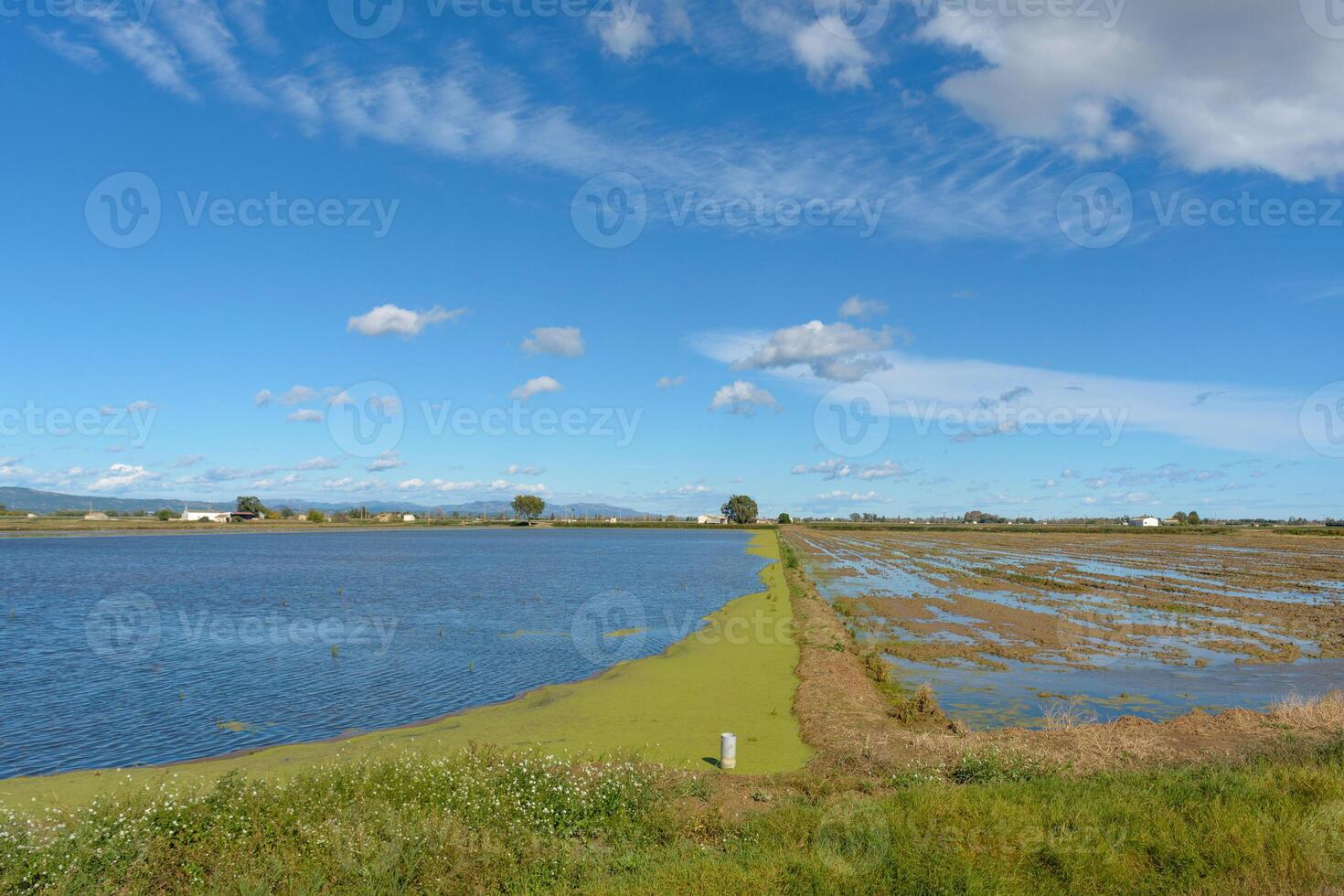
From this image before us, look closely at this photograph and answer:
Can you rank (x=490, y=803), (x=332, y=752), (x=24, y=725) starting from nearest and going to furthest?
(x=490, y=803), (x=332, y=752), (x=24, y=725)

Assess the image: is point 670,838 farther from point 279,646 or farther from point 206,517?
point 206,517

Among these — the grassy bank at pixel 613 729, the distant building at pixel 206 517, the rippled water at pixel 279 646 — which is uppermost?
the distant building at pixel 206 517

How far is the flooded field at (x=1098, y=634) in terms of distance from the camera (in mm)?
19703

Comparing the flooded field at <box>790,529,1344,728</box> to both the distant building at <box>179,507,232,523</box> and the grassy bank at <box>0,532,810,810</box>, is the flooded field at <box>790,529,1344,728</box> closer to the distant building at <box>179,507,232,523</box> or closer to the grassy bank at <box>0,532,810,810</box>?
the grassy bank at <box>0,532,810,810</box>

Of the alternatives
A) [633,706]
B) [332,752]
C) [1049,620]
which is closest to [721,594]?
[1049,620]

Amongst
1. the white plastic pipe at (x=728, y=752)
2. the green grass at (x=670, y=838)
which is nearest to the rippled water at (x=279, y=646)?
the green grass at (x=670, y=838)

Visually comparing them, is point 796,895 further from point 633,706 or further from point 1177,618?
point 1177,618

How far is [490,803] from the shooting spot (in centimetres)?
918

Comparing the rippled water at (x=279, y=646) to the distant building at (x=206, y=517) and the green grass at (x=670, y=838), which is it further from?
the distant building at (x=206, y=517)

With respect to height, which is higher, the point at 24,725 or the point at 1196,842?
the point at 1196,842

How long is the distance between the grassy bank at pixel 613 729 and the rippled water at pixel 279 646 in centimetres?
139

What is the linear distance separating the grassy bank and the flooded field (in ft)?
14.7

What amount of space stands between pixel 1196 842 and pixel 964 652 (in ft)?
57.5

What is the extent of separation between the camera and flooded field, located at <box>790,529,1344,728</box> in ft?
64.6
